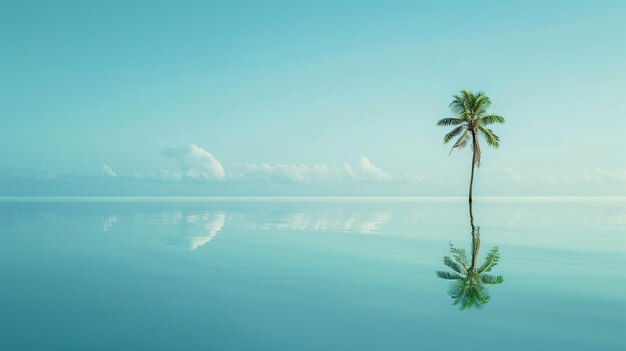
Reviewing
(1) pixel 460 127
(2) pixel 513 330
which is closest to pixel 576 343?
(2) pixel 513 330

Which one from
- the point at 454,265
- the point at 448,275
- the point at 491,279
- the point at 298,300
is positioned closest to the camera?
the point at 298,300

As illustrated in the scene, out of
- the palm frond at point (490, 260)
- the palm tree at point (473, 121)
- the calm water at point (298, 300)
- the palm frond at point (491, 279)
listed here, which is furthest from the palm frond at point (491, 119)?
the palm frond at point (491, 279)

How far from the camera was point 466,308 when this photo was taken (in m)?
7.46

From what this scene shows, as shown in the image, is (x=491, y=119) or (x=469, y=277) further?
(x=491, y=119)

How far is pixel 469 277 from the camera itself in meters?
10.2

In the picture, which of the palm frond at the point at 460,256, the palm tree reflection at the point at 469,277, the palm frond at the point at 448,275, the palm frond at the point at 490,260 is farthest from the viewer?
the palm frond at the point at 460,256

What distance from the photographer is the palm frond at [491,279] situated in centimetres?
974

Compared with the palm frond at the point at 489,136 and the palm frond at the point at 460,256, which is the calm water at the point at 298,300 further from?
the palm frond at the point at 489,136

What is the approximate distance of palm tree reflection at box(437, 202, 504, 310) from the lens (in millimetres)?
8102

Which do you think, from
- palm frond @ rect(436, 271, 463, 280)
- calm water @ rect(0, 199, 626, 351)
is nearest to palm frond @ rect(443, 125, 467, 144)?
calm water @ rect(0, 199, 626, 351)

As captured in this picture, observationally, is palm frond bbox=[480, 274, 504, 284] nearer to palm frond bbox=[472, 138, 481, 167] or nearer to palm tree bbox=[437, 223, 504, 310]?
palm tree bbox=[437, 223, 504, 310]

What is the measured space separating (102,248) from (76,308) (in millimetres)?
9289

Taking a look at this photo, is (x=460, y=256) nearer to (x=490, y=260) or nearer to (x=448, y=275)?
(x=490, y=260)

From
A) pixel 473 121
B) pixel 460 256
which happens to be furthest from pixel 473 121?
pixel 460 256
